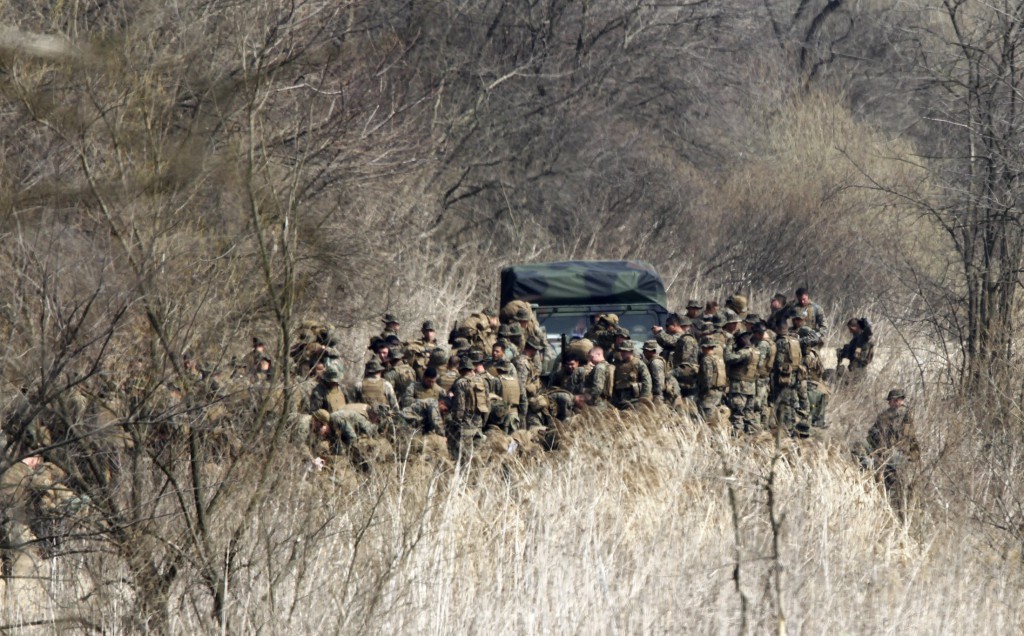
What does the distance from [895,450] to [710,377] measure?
3163mm

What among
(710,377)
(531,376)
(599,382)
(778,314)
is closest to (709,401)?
(710,377)

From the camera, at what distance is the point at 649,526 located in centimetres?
919

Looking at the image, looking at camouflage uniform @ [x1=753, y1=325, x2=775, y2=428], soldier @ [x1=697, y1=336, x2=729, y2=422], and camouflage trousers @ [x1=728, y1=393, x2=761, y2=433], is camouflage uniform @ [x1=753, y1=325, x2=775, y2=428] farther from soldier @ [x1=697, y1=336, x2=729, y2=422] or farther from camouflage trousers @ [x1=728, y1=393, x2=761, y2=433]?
soldier @ [x1=697, y1=336, x2=729, y2=422]

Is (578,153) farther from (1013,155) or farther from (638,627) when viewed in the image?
(638,627)

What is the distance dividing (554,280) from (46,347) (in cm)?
1098

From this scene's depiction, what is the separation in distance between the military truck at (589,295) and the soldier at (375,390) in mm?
3455

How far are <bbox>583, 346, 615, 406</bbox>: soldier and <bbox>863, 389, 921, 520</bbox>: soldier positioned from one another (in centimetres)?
268

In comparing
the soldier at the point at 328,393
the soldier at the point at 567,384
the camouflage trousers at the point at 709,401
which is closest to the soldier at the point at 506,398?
the soldier at the point at 567,384

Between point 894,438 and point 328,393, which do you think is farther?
point 328,393

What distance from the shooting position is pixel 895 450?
1074 centimetres

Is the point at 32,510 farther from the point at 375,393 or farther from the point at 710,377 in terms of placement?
the point at 710,377

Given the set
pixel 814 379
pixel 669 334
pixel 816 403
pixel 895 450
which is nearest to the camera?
pixel 895 450

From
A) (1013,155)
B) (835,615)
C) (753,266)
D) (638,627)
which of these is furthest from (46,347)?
(753,266)

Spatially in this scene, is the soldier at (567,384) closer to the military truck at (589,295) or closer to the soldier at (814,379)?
the military truck at (589,295)
